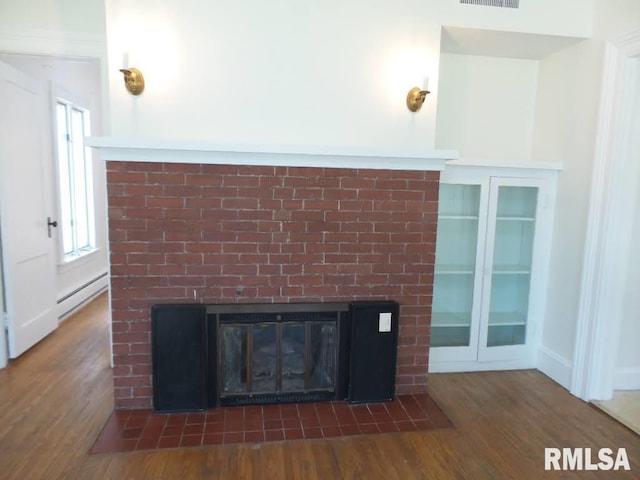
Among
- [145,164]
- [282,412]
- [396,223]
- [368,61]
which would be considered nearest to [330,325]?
[282,412]

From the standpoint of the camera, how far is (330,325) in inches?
107

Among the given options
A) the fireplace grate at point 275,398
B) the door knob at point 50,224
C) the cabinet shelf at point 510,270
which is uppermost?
the door knob at point 50,224

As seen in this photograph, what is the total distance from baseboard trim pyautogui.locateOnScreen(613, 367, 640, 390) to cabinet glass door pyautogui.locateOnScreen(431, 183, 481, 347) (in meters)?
1.00

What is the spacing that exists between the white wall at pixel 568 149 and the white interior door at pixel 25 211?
13.5 ft

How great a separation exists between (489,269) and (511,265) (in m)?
0.34

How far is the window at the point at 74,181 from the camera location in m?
4.59

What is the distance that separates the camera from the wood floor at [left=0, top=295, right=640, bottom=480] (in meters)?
2.11

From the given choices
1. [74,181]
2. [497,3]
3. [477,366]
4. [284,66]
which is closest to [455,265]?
[477,366]

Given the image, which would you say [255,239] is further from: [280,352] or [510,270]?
[510,270]

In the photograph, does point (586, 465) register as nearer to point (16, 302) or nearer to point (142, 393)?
point (142, 393)

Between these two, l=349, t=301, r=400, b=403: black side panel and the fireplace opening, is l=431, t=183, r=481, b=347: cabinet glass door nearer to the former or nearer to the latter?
l=349, t=301, r=400, b=403: black side panel

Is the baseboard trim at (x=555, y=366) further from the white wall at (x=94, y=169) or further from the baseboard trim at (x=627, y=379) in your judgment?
the white wall at (x=94, y=169)

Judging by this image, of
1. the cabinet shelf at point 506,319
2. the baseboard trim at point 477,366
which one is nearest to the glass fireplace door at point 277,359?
the baseboard trim at point 477,366

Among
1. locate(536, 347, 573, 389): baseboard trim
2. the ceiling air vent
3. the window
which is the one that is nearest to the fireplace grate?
locate(536, 347, 573, 389): baseboard trim
